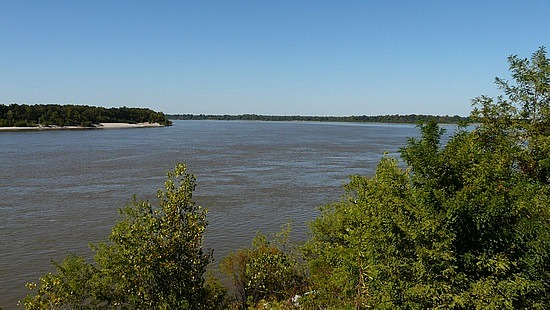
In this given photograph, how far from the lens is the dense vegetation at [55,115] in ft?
416

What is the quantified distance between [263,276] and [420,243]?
611 centimetres

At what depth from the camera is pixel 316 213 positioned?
28625 millimetres

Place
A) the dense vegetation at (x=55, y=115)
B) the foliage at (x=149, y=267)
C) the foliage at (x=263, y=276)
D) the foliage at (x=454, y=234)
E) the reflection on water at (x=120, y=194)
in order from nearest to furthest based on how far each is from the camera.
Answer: the foliage at (x=454, y=234) → the foliage at (x=149, y=267) → the foliage at (x=263, y=276) → the reflection on water at (x=120, y=194) → the dense vegetation at (x=55, y=115)

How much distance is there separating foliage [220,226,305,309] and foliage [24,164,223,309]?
9.48 ft

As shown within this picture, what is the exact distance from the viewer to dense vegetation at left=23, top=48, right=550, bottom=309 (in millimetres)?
8633

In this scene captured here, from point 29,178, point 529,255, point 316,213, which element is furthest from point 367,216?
point 29,178

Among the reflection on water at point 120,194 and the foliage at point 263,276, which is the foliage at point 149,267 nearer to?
the foliage at point 263,276

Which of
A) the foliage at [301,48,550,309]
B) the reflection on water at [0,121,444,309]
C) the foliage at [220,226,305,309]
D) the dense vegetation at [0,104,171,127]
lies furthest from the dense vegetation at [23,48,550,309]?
the dense vegetation at [0,104,171,127]

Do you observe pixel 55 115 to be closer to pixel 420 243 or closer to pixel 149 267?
pixel 149 267

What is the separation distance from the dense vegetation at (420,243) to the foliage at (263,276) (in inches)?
56.6

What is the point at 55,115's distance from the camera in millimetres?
133750

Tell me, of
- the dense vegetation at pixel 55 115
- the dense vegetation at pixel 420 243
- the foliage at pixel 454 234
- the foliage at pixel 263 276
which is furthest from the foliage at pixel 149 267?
the dense vegetation at pixel 55 115

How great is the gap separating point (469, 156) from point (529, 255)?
7.46ft

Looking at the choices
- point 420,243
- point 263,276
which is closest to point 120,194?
point 263,276
